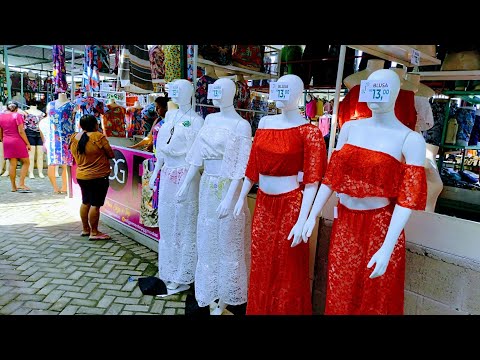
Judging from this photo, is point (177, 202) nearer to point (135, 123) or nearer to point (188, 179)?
point (188, 179)

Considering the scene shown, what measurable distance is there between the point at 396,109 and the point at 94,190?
3.32 meters


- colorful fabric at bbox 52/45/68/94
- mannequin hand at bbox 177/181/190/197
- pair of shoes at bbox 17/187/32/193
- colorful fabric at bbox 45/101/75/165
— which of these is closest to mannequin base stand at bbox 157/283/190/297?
mannequin hand at bbox 177/181/190/197

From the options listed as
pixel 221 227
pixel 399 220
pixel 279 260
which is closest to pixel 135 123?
pixel 221 227

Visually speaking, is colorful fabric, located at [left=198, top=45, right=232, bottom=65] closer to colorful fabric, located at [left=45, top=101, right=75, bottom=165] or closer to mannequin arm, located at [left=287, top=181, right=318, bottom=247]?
mannequin arm, located at [left=287, top=181, right=318, bottom=247]

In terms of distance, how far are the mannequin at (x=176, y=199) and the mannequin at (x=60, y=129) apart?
3295mm

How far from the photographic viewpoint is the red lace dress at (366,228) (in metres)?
1.58

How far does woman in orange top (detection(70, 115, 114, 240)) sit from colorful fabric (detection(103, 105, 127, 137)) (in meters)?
1.28

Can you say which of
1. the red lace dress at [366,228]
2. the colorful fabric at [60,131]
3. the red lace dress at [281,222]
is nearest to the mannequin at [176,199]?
the red lace dress at [281,222]

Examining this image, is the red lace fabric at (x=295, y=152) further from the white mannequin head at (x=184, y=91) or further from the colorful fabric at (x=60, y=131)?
the colorful fabric at (x=60, y=131)

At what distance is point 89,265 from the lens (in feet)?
11.9

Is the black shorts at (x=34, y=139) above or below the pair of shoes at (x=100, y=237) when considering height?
above

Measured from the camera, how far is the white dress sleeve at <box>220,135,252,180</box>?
231cm
